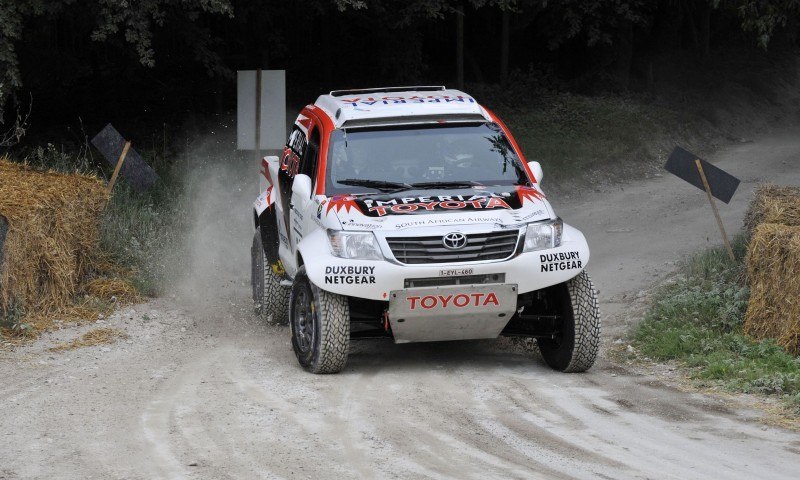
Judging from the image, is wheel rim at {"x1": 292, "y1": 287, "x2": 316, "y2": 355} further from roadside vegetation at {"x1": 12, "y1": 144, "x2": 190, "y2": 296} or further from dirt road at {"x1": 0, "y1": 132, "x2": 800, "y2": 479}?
roadside vegetation at {"x1": 12, "y1": 144, "x2": 190, "y2": 296}

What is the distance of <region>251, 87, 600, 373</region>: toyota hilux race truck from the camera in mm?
9125

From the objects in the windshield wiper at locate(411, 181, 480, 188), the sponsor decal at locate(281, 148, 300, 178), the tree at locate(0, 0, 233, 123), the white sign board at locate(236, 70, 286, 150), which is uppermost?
the tree at locate(0, 0, 233, 123)

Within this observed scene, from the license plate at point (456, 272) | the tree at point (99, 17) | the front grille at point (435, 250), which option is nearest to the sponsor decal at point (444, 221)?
the front grille at point (435, 250)

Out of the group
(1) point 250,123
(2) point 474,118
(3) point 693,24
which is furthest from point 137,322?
(3) point 693,24

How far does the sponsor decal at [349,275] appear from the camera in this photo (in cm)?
909

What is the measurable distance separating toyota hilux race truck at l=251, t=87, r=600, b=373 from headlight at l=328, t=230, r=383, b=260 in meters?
0.01

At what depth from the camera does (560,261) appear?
9.32 meters

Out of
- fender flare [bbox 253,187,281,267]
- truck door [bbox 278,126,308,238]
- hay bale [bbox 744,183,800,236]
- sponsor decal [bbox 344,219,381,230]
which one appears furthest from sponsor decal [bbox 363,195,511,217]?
hay bale [bbox 744,183,800,236]

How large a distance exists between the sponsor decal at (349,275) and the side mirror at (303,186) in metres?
1.17

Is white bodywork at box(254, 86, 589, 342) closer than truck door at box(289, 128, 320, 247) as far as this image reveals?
Yes

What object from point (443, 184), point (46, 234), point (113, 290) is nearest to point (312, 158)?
point (443, 184)

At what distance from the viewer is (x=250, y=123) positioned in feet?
55.1

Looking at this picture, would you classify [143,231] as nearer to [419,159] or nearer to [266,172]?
[266,172]

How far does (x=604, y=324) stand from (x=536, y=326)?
2.02 m
